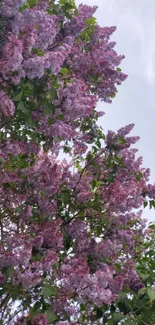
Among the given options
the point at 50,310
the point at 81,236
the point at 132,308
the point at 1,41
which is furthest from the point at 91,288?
the point at 1,41

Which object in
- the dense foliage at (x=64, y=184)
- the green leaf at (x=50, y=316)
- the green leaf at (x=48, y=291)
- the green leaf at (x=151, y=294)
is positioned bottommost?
the green leaf at (x=50, y=316)

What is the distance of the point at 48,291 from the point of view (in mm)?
4164

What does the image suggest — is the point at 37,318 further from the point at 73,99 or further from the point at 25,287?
the point at 73,99

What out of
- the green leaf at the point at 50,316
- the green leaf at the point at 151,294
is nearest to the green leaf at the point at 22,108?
the green leaf at the point at 50,316

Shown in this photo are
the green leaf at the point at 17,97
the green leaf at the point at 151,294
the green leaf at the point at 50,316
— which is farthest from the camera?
the green leaf at the point at 151,294

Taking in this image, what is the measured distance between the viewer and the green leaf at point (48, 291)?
4.12 m

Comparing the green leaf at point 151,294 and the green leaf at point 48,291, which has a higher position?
the green leaf at point 151,294

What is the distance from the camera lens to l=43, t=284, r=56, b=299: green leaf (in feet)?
13.5

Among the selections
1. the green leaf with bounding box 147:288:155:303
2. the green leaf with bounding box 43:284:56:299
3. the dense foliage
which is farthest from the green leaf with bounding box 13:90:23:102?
the green leaf with bounding box 147:288:155:303

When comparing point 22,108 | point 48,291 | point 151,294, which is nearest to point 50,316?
point 48,291

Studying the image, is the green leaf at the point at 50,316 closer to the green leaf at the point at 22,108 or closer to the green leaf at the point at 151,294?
the green leaf at the point at 151,294

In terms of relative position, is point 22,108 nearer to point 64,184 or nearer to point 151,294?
point 64,184

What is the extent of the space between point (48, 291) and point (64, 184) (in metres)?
1.92

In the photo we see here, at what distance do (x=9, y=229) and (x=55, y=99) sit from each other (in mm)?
1997
